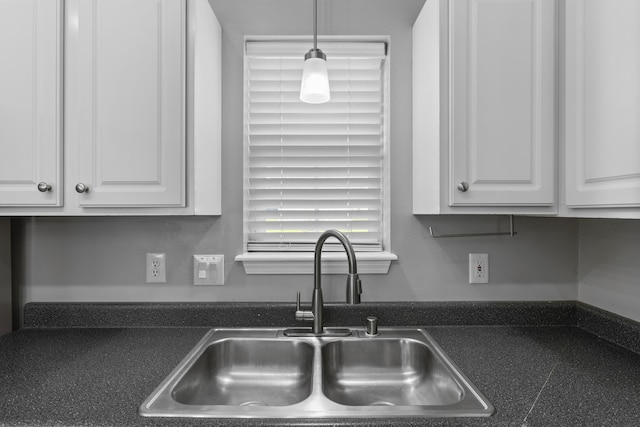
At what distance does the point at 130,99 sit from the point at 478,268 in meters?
1.42

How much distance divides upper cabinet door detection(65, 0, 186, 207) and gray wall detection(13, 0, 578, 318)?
1.08ft

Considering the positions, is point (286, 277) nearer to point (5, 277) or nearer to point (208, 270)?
point (208, 270)

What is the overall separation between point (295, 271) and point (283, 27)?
3.29ft

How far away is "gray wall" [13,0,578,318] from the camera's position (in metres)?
1.44

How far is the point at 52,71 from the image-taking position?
113 cm

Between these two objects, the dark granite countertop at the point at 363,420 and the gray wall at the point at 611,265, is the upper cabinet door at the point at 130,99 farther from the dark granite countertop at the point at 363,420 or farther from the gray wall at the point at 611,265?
the gray wall at the point at 611,265

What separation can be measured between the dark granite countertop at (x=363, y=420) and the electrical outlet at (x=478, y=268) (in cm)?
19

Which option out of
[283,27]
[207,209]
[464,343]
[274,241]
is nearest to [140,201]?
[207,209]

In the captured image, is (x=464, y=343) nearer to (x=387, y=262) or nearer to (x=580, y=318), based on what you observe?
(x=387, y=262)

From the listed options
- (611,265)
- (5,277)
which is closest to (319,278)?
(611,265)

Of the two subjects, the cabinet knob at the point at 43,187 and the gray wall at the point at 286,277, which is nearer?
the cabinet knob at the point at 43,187

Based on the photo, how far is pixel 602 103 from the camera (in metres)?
1.00

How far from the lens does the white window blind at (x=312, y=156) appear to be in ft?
4.98

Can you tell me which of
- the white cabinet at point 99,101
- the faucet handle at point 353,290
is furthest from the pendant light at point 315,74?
the faucet handle at point 353,290
